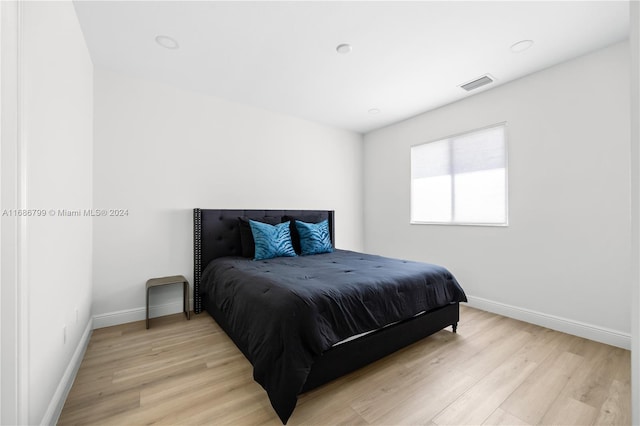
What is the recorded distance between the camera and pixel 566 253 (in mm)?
2578

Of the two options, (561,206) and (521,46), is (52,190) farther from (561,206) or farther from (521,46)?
(561,206)

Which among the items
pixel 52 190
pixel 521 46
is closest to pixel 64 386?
pixel 52 190

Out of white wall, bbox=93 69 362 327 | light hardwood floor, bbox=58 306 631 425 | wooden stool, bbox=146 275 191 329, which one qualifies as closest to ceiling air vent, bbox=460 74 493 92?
white wall, bbox=93 69 362 327

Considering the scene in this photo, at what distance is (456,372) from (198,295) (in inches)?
101

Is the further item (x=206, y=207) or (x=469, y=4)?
(x=206, y=207)

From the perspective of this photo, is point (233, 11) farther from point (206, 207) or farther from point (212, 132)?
point (206, 207)

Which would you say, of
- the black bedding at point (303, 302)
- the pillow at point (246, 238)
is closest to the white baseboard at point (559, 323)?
the black bedding at point (303, 302)

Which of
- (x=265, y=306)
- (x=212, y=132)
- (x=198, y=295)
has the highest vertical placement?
(x=212, y=132)

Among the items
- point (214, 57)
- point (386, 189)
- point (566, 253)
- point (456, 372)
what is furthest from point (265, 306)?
point (386, 189)

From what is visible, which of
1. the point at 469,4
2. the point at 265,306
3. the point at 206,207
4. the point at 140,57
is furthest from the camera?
the point at 206,207

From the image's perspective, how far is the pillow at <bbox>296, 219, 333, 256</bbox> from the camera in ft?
10.8

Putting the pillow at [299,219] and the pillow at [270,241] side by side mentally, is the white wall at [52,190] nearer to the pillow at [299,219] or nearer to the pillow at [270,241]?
the pillow at [270,241]

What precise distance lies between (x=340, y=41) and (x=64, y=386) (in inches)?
122

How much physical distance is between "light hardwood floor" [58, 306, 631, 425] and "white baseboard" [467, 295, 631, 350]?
0.09m
